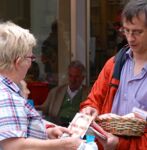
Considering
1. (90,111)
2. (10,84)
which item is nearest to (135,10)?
(90,111)

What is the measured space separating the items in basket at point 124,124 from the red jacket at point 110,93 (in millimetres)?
59

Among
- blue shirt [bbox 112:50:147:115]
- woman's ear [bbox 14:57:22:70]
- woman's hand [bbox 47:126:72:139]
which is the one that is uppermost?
woman's ear [bbox 14:57:22:70]

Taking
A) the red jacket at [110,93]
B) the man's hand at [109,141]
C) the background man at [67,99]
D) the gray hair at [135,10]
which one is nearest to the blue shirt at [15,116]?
the man's hand at [109,141]

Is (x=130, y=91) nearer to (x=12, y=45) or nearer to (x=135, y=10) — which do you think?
(x=135, y=10)

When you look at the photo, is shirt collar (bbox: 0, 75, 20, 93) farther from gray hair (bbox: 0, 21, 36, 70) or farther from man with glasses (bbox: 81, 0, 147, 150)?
man with glasses (bbox: 81, 0, 147, 150)

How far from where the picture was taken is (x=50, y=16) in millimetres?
6609

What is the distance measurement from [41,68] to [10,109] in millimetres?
3996

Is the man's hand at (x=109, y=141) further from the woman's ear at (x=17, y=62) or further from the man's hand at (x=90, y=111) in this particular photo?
the woman's ear at (x=17, y=62)

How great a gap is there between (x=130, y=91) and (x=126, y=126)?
219mm

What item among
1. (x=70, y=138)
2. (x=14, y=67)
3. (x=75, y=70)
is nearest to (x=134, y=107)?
(x=70, y=138)

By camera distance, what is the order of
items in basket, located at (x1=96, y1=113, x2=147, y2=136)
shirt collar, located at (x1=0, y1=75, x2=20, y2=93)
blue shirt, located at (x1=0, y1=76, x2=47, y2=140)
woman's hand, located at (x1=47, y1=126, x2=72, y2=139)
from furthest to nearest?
items in basket, located at (x1=96, y1=113, x2=147, y2=136) → woman's hand, located at (x1=47, y1=126, x2=72, y2=139) → shirt collar, located at (x1=0, y1=75, x2=20, y2=93) → blue shirt, located at (x1=0, y1=76, x2=47, y2=140)

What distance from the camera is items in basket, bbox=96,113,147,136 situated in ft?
10.2

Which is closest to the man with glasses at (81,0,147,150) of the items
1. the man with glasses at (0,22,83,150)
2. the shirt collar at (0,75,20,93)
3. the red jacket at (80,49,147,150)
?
the red jacket at (80,49,147,150)

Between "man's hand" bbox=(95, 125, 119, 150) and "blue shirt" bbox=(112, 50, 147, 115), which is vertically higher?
"blue shirt" bbox=(112, 50, 147, 115)
